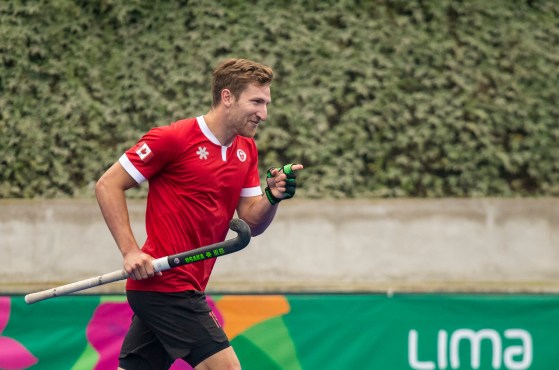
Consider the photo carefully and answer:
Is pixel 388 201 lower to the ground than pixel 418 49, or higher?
lower

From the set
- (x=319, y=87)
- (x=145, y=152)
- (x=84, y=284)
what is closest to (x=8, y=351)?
(x=84, y=284)

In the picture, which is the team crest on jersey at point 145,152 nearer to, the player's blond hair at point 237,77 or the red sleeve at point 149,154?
the red sleeve at point 149,154

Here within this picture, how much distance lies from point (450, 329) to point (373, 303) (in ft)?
1.62

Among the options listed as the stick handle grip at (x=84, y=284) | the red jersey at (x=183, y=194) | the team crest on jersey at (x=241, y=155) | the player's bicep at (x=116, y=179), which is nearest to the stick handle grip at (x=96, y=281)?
the stick handle grip at (x=84, y=284)

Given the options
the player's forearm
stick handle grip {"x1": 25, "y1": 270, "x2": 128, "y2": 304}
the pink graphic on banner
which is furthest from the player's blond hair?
the pink graphic on banner

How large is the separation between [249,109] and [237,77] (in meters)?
0.17

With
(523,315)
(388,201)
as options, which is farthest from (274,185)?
(388,201)

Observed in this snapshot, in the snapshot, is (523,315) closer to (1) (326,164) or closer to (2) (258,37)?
(1) (326,164)

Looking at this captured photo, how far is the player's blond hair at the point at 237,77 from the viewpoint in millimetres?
5039

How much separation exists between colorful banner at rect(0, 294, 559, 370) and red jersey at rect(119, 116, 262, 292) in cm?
158

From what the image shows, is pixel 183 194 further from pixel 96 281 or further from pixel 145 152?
pixel 96 281

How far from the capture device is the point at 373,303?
661cm

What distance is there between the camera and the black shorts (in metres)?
5.01

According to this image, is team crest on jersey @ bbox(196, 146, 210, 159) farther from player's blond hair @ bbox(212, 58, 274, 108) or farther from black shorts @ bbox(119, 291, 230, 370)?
black shorts @ bbox(119, 291, 230, 370)
